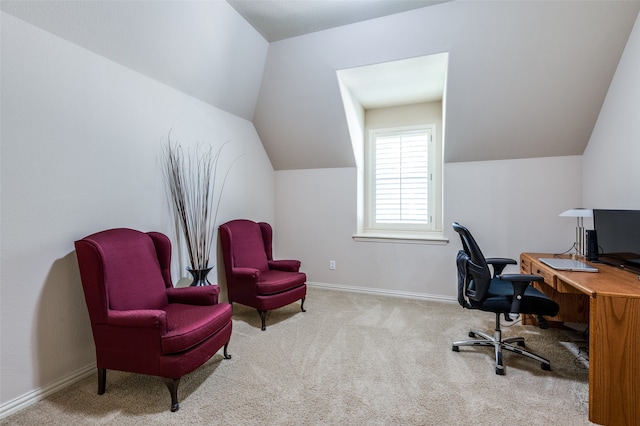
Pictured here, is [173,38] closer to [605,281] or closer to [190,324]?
[190,324]

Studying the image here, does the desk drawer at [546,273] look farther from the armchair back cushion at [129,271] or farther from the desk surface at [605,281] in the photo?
the armchair back cushion at [129,271]

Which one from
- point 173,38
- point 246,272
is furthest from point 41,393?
point 173,38

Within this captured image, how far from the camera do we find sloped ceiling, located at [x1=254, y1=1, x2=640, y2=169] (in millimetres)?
2572

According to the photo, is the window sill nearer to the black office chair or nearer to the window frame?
the window frame

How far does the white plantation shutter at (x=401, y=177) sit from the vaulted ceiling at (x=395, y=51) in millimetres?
548

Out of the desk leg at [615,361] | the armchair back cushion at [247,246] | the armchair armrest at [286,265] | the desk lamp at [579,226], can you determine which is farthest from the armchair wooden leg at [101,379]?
the desk lamp at [579,226]

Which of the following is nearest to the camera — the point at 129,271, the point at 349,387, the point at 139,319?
the point at 139,319

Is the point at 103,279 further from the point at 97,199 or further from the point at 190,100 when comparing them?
the point at 190,100

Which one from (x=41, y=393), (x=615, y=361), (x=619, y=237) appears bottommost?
(x=41, y=393)

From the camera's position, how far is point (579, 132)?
314 centimetres

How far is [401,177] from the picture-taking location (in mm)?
4227

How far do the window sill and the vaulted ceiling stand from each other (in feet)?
3.23

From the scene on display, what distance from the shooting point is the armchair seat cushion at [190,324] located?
1800 millimetres

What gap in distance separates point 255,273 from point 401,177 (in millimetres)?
2378
